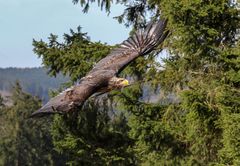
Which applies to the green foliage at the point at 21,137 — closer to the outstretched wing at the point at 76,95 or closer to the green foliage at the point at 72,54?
the green foliage at the point at 72,54

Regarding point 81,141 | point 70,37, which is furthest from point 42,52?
point 81,141

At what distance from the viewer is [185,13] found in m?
8.98

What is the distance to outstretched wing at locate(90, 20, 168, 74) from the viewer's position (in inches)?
330

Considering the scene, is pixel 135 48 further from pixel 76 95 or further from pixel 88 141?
pixel 88 141

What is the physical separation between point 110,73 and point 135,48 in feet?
2.36

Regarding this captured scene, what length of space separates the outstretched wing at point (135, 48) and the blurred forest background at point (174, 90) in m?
0.55

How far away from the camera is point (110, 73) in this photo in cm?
809

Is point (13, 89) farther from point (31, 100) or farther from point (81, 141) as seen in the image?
point (81, 141)

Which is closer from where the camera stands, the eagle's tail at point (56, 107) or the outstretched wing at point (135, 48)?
the eagle's tail at point (56, 107)

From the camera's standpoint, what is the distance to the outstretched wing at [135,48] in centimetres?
838

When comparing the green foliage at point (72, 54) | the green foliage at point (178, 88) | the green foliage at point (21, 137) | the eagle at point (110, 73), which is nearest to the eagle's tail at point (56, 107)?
the eagle at point (110, 73)

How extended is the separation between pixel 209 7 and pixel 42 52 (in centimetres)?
414

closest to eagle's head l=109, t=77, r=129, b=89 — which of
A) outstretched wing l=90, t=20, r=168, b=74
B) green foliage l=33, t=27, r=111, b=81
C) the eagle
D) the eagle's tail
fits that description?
the eagle

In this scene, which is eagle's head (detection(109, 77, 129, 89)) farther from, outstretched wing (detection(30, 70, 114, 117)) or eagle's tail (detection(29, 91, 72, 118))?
eagle's tail (detection(29, 91, 72, 118))
